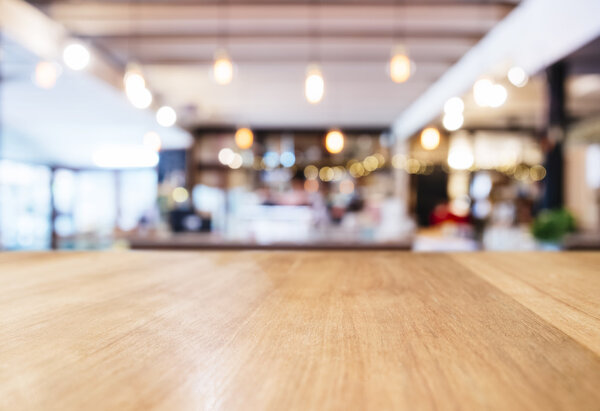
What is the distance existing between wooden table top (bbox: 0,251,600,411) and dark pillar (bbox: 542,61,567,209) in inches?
178

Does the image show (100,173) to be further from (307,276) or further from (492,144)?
(307,276)

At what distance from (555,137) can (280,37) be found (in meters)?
3.51

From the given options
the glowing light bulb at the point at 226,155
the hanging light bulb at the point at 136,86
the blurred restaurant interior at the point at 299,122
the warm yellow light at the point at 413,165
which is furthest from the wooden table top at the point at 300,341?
the warm yellow light at the point at 413,165

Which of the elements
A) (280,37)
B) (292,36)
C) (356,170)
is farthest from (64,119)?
(356,170)

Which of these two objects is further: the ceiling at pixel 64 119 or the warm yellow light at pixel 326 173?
the warm yellow light at pixel 326 173

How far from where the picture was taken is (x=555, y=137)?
470 cm

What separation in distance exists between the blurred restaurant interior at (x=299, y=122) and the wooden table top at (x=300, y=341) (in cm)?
239

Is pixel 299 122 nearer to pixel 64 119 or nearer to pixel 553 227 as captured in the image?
pixel 64 119

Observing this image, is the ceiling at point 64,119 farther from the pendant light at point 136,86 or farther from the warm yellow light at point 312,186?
the warm yellow light at point 312,186

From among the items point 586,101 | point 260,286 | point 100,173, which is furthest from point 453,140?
point 260,286

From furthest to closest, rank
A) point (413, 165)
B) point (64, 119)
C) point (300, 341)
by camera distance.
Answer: point (413, 165) < point (64, 119) < point (300, 341)

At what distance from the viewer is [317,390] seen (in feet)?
1.12

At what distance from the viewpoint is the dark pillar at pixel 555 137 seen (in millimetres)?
4668

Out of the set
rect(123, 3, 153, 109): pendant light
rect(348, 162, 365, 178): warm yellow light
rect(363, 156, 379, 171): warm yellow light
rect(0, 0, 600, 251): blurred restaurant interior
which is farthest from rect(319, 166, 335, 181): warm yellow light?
rect(123, 3, 153, 109): pendant light
